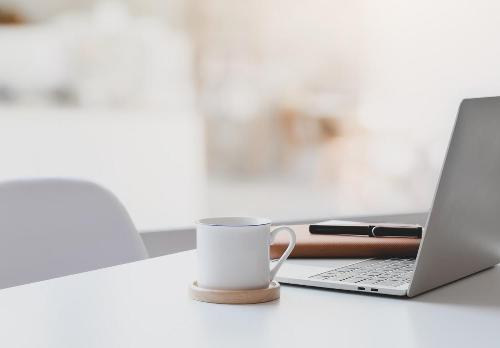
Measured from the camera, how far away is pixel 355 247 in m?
1.25

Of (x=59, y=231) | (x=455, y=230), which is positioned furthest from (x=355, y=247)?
(x=59, y=231)

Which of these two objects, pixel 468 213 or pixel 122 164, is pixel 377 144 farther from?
pixel 468 213

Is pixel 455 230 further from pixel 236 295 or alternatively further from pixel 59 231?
pixel 59 231

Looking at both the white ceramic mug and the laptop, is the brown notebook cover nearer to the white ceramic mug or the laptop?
the laptop

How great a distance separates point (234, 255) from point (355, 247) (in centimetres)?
33

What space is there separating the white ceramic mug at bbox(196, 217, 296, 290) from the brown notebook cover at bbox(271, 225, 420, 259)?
0.76ft

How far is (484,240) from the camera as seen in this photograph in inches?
45.1

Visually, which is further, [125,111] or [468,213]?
[125,111]

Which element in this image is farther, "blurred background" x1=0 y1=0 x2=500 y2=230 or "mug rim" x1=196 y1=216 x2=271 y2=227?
"blurred background" x1=0 y1=0 x2=500 y2=230

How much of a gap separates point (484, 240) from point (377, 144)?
1.59 metres

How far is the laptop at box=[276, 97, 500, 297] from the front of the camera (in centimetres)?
96

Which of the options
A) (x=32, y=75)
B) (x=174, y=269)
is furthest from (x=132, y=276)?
(x=32, y=75)

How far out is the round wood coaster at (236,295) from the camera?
3.19ft

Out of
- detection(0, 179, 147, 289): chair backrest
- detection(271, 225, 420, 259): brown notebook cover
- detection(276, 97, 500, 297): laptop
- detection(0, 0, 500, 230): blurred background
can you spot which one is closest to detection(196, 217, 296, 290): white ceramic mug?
detection(276, 97, 500, 297): laptop
